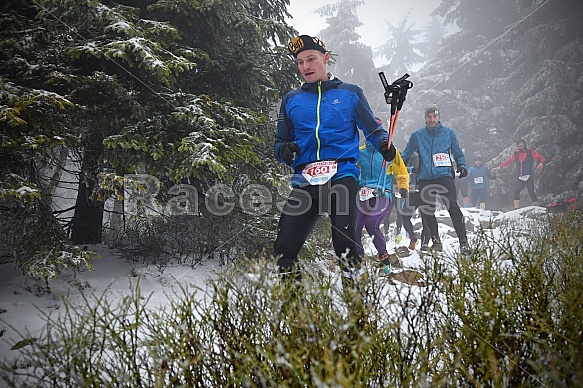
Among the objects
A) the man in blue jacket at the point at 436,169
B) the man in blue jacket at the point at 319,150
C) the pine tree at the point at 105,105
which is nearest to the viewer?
the man in blue jacket at the point at 319,150

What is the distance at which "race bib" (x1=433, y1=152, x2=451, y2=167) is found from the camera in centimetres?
533

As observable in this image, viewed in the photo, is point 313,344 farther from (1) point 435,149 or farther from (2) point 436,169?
(1) point 435,149

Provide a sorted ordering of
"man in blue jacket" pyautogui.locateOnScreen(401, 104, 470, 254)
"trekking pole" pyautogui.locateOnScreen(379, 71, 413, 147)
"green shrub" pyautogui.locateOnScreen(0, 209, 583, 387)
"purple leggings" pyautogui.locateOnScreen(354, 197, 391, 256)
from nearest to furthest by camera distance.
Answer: "green shrub" pyautogui.locateOnScreen(0, 209, 583, 387), "trekking pole" pyautogui.locateOnScreen(379, 71, 413, 147), "purple leggings" pyautogui.locateOnScreen(354, 197, 391, 256), "man in blue jacket" pyautogui.locateOnScreen(401, 104, 470, 254)

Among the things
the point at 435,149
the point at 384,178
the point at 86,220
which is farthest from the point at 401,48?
the point at 86,220

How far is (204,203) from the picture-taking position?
486 centimetres

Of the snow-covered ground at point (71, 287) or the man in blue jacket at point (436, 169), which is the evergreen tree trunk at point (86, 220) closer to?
the snow-covered ground at point (71, 287)

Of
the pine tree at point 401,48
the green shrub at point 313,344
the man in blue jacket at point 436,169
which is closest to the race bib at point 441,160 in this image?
the man in blue jacket at point 436,169

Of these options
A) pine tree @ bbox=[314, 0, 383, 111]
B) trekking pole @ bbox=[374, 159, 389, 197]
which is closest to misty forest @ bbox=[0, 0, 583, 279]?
trekking pole @ bbox=[374, 159, 389, 197]

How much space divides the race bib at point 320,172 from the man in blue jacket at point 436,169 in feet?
10.4

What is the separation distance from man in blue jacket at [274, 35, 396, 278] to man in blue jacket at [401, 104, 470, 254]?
267 centimetres

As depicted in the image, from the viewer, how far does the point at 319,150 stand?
2.93m

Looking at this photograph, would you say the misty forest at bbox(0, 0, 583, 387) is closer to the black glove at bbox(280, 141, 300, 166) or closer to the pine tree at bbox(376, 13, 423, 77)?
the black glove at bbox(280, 141, 300, 166)

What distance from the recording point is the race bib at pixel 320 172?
280cm

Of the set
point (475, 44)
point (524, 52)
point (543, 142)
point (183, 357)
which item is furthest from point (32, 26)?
point (475, 44)
